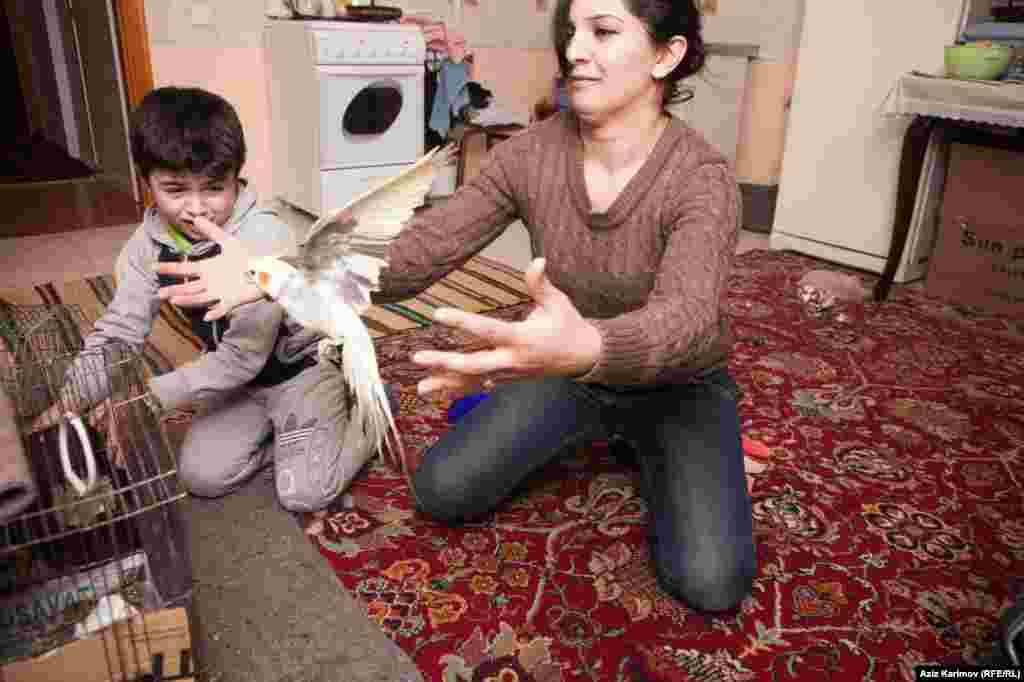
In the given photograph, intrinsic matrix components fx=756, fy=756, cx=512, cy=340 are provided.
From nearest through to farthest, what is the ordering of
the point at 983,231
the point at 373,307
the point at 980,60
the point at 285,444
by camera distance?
the point at 285,444, the point at 373,307, the point at 980,60, the point at 983,231

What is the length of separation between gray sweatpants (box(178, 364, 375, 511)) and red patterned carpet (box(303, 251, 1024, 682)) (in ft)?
0.21

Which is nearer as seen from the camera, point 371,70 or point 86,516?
point 86,516

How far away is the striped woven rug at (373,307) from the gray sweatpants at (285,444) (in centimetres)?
51

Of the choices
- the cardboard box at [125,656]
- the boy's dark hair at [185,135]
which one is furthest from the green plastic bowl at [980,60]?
the cardboard box at [125,656]

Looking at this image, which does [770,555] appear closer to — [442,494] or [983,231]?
[442,494]

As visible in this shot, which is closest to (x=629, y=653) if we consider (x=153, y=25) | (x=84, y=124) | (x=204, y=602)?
(x=204, y=602)

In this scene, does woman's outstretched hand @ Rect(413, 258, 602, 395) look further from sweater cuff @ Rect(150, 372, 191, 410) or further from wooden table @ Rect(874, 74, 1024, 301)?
wooden table @ Rect(874, 74, 1024, 301)

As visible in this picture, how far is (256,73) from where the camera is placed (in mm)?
3354

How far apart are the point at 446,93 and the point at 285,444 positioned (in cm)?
265

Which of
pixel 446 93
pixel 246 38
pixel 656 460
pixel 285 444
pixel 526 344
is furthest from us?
pixel 446 93

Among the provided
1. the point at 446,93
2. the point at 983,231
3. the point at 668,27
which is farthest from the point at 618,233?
the point at 446,93

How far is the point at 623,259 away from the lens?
121 centimetres

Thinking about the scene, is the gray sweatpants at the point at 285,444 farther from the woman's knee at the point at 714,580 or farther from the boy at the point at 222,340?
the woman's knee at the point at 714,580

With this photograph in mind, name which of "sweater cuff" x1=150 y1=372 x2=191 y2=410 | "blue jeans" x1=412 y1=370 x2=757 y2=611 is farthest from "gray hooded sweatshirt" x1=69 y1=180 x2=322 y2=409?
"blue jeans" x1=412 y1=370 x2=757 y2=611
